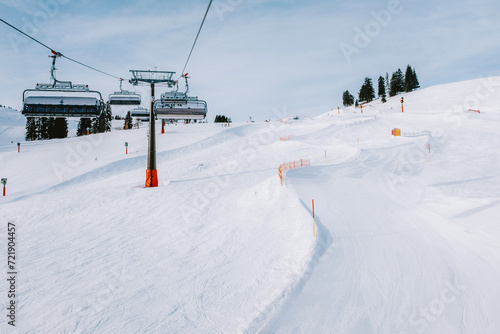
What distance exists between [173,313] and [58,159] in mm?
34377

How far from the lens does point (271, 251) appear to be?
8891 millimetres

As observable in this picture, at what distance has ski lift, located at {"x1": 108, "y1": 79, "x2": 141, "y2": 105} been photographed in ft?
56.5

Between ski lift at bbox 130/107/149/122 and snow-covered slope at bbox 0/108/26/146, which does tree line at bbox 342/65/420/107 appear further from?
snow-covered slope at bbox 0/108/26/146

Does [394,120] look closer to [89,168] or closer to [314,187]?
[314,187]

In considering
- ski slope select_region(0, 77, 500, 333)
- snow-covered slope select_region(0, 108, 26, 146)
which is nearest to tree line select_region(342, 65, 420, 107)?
ski slope select_region(0, 77, 500, 333)

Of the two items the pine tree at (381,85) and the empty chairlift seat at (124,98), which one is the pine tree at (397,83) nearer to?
the pine tree at (381,85)

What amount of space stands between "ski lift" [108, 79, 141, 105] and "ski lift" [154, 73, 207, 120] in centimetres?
151

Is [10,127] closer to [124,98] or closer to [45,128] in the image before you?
[45,128]

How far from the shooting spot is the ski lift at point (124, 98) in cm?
1723

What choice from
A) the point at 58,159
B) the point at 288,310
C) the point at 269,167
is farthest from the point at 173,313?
the point at 58,159

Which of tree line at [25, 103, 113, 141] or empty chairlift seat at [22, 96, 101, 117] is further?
tree line at [25, 103, 113, 141]

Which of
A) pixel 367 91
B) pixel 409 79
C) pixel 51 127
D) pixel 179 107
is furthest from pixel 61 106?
pixel 409 79

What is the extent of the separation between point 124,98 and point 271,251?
1403 centimetres

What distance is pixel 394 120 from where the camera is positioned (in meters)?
42.5
